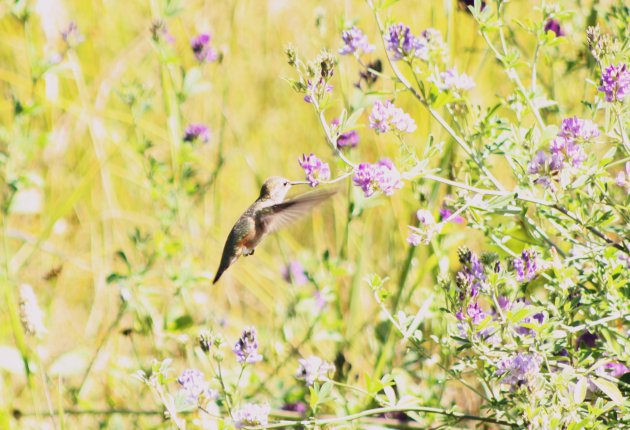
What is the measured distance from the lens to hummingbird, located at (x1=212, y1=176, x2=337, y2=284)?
2179 millimetres

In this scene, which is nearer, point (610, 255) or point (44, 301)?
point (610, 255)

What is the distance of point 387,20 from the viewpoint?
2.05m

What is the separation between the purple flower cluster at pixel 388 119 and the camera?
188 cm

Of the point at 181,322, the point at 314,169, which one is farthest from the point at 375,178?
the point at 181,322

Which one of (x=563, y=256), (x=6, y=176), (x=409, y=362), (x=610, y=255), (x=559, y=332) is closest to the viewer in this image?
(x=559, y=332)

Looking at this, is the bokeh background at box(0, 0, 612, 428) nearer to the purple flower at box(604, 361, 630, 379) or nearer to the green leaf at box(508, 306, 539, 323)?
the purple flower at box(604, 361, 630, 379)

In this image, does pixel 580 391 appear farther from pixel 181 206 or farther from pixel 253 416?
pixel 181 206

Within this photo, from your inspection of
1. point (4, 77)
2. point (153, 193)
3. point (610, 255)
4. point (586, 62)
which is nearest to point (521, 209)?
point (610, 255)

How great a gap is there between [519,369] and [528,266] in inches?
10.0

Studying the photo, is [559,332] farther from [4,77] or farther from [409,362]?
[4,77]

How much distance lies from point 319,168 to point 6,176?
162 cm

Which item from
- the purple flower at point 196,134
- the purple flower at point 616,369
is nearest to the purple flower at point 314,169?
the purple flower at point 616,369

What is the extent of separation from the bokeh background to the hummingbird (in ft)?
0.77

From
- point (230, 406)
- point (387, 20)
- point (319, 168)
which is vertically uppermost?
point (387, 20)
